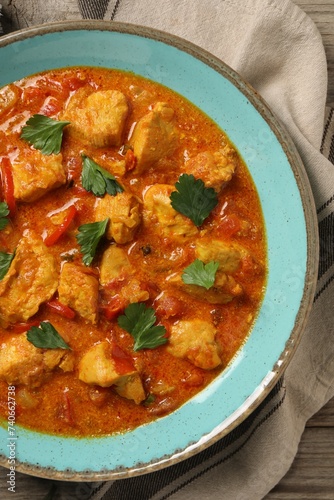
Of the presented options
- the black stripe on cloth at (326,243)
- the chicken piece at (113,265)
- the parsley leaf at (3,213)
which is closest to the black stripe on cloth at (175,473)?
the black stripe on cloth at (326,243)

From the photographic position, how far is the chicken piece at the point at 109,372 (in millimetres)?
3775

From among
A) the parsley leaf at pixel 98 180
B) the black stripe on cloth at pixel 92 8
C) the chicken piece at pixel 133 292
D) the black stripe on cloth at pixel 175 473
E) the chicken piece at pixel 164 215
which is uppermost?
the black stripe on cloth at pixel 92 8

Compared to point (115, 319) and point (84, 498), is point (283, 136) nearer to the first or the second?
point (115, 319)

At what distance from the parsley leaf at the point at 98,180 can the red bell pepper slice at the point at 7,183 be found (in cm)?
56

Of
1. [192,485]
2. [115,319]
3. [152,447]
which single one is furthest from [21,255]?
[192,485]

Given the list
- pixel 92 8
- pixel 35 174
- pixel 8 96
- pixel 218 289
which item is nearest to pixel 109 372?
pixel 218 289

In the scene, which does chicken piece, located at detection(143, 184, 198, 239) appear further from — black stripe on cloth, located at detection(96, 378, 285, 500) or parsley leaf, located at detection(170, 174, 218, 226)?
black stripe on cloth, located at detection(96, 378, 285, 500)

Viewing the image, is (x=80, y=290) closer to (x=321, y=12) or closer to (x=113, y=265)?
(x=113, y=265)

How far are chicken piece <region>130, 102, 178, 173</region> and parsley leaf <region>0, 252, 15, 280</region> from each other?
1.14 metres

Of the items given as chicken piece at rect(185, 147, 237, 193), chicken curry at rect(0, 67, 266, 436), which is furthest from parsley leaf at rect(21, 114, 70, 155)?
chicken piece at rect(185, 147, 237, 193)

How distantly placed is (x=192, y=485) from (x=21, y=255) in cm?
235

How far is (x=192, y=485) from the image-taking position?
4363 mm

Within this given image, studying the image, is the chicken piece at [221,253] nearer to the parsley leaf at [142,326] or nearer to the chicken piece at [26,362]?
the parsley leaf at [142,326]

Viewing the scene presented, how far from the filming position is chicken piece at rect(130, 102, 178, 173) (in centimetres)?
386
